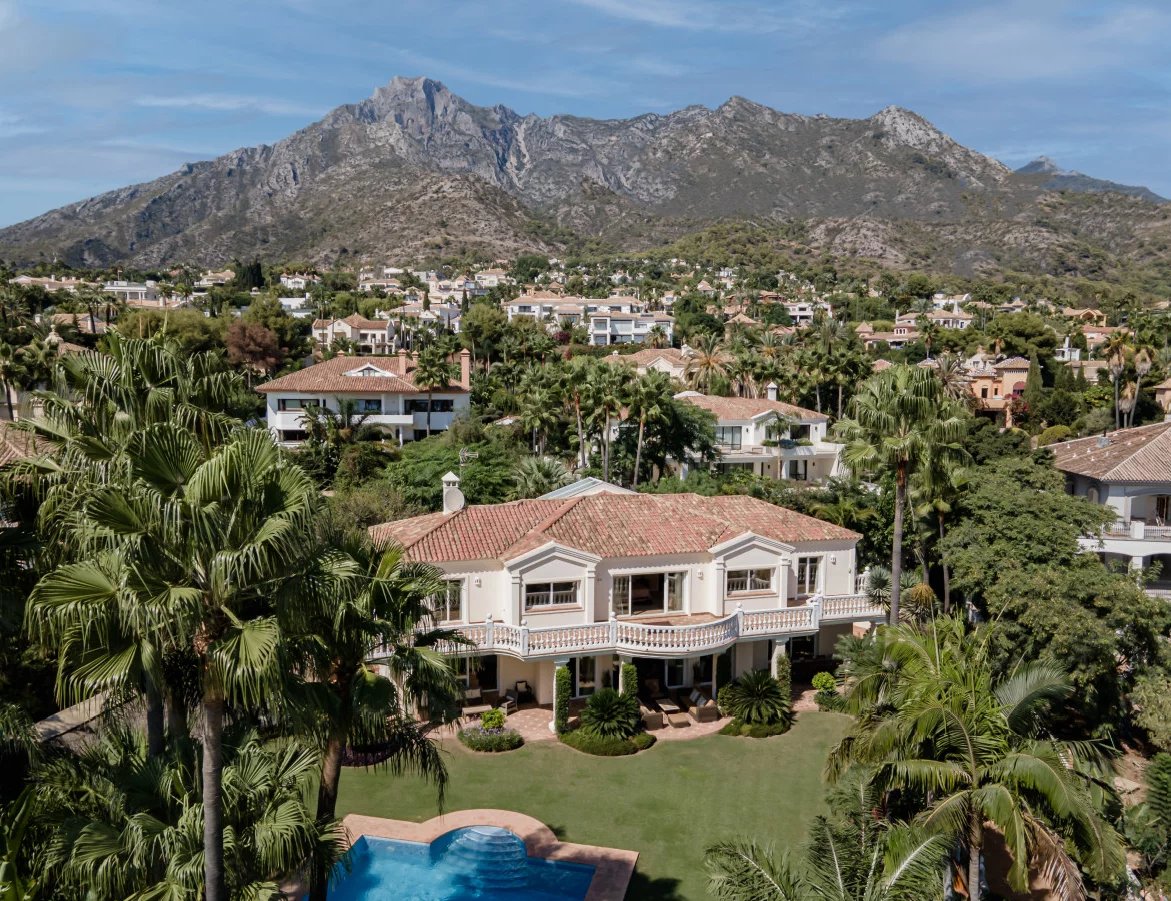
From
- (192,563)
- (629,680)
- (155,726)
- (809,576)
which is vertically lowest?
(629,680)

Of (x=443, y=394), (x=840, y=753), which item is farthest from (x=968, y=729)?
(x=443, y=394)

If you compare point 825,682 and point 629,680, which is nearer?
Result: point 629,680

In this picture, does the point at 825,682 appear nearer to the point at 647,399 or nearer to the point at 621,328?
the point at 647,399

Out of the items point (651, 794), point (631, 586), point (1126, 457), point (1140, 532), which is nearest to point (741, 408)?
point (1126, 457)

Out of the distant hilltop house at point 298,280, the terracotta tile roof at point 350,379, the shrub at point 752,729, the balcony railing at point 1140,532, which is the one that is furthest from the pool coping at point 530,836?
the distant hilltop house at point 298,280

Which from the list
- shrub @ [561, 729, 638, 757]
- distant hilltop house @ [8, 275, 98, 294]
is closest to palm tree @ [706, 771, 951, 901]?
shrub @ [561, 729, 638, 757]

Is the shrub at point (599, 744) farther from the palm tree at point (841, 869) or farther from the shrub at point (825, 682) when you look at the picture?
the palm tree at point (841, 869)
